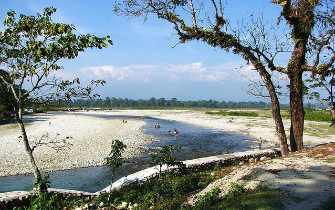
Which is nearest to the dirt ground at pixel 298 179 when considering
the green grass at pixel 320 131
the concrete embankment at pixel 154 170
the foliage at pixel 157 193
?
the foliage at pixel 157 193

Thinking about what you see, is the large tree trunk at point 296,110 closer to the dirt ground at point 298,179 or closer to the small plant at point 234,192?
the dirt ground at point 298,179

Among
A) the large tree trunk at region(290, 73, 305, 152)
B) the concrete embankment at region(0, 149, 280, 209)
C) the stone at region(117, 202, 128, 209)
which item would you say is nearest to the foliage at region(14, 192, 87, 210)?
the concrete embankment at region(0, 149, 280, 209)

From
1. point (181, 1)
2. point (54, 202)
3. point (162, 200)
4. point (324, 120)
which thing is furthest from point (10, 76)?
point (324, 120)

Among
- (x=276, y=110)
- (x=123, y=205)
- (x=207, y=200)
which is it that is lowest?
(x=123, y=205)

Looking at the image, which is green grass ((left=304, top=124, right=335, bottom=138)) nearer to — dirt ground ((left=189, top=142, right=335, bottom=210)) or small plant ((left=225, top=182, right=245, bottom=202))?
dirt ground ((left=189, top=142, right=335, bottom=210))

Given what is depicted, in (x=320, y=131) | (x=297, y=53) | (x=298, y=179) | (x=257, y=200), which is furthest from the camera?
(x=320, y=131)

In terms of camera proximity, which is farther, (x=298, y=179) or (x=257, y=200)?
(x=298, y=179)

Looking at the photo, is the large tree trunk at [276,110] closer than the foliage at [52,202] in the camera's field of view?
No

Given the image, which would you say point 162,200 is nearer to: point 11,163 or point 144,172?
point 144,172

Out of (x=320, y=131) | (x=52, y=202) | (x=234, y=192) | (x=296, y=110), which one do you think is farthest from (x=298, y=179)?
(x=320, y=131)

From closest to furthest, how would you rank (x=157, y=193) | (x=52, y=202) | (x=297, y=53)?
(x=52, y=202), (x=157, y=193), (x=297, y=53)

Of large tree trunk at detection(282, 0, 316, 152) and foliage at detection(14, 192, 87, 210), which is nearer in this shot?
foliage at detection(14, 192, 87, 210)

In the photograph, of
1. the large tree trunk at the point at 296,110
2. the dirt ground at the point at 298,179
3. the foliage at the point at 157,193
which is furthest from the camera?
the large tree trunk at the point at 296,110

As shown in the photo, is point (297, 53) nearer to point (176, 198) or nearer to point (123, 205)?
point (176, 198)
